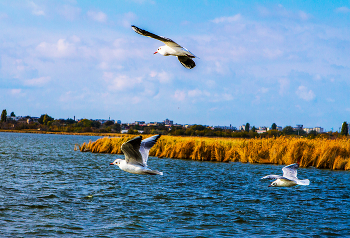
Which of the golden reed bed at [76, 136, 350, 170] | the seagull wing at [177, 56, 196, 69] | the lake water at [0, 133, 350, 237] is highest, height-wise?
the seagull wing at [177, 56, 196, 69]

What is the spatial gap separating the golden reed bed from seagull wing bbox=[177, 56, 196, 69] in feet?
75.4

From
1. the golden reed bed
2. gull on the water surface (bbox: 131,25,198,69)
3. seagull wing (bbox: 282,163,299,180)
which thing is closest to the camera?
gull on the water surface (bbox: 131,25,198,69)

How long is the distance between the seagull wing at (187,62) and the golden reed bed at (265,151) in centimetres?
2298

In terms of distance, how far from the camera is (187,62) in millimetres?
9562

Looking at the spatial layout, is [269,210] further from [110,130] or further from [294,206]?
[110,130]

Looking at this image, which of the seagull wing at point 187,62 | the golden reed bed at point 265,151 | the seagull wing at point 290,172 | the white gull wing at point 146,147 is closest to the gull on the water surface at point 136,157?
the white gull wing at point 146,147

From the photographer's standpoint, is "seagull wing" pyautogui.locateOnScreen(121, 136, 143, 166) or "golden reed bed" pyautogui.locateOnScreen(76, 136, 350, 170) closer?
"seagull wing" pyautogui.locateOnScreen(121, 136, 143, 166)

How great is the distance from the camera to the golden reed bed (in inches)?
1176

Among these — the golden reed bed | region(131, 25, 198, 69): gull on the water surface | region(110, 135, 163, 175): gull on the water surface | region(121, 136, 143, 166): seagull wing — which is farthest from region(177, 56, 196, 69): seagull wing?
the golden reed bed

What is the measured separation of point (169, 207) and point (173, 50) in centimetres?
863

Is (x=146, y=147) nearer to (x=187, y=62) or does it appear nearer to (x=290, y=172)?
(x=187, y=62)

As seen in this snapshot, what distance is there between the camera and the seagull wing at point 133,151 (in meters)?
9.23

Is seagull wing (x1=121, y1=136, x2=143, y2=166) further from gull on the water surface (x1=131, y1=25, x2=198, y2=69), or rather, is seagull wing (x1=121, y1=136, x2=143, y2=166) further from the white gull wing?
gull on the water surface (x1=131, y1=25, x2=198, y2=69)

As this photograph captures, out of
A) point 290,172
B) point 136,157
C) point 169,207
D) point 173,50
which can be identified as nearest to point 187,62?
point 173,50
